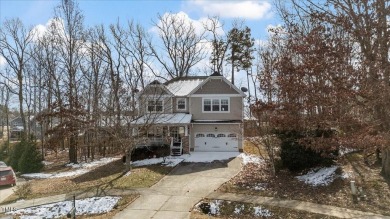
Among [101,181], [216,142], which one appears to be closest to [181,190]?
[101,181]

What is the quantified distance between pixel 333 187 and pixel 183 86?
18.5 m

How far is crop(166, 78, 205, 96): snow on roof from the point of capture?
1241 inches

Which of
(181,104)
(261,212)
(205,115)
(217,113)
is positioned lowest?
(261,212)

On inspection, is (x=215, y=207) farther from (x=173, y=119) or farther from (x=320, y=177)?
(x=173, y=119)

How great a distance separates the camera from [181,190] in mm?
18422

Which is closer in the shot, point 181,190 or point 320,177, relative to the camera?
point 181,190

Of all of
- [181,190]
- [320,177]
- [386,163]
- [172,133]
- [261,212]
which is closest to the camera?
[261,212]

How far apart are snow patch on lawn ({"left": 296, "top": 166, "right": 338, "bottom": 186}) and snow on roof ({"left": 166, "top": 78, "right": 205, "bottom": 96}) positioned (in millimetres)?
13997

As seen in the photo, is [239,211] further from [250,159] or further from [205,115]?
[205,115]

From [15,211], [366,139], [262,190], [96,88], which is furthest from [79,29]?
[366,139]

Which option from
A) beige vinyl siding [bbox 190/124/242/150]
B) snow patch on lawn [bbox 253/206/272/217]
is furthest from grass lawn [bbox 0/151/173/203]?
snow patch on lawn [bbox 253/206/272/217]

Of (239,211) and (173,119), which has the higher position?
(173,119)

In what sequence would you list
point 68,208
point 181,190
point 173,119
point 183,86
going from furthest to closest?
point 183,86
point 173,119
point 181,190
point 68,208

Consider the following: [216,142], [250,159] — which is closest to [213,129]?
[216,142]
